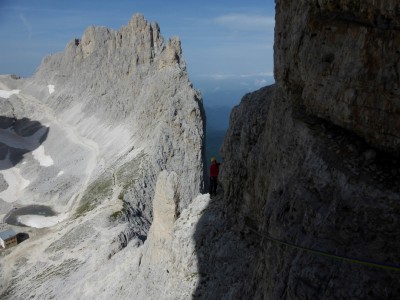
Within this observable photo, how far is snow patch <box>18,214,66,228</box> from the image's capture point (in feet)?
222

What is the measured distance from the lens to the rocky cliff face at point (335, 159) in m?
9.34

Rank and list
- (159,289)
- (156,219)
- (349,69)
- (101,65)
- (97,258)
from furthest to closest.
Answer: (101,65) → (97,258) → (156,219) → (159,289) → (349,69)

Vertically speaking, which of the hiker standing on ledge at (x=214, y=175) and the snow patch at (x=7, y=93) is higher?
the snow patch at (x=7, y=93)

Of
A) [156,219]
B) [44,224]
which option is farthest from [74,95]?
[156,219]

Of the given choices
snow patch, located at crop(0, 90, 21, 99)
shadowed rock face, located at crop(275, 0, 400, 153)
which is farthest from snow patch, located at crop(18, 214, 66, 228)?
snow patch, located at crop(0, 90, 21, 99)

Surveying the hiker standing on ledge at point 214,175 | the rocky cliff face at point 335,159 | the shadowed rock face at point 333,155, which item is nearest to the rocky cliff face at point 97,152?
the hiker standing on ledge at point 214,175

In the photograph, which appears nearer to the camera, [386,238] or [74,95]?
[386,238]

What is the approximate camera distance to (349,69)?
1106cm

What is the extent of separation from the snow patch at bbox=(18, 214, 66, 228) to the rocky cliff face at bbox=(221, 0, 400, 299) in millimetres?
60869

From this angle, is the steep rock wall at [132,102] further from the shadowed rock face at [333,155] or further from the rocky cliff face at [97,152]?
the shadowed rock face at [333,155]

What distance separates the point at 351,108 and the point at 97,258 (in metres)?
37.4

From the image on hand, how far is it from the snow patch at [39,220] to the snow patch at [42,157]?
26.5 meters

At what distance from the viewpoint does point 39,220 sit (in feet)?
231

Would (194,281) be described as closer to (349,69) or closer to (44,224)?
(349,69)
